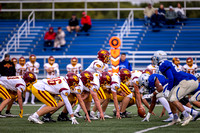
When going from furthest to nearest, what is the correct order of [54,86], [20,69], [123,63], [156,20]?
[156,20] → [20,69] → [123,63] → [54,86]

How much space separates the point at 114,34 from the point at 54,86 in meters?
12.6

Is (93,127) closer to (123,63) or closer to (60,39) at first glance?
(123,63)

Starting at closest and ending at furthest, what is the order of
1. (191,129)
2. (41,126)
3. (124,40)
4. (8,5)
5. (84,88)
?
(191,129) → (41,126) → (84,88) → (124,40) → (8,5)

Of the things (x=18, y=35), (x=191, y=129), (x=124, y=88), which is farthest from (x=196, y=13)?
(x=191, y=129)

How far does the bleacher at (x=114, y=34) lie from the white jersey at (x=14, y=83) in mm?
8086

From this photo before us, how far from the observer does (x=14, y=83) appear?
1045 cm

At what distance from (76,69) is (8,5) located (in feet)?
53.4

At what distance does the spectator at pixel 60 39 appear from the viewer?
2070 centimetres

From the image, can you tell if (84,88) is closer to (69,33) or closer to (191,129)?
(191,129)

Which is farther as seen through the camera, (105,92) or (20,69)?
(20,69)

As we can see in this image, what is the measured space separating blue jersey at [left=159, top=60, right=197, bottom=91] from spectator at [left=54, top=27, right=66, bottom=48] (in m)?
12.4

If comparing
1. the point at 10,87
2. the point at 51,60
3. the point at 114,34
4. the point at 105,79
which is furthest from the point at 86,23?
the point at 105,79

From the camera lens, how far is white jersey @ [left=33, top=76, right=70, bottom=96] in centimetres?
888

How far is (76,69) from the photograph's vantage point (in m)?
17.1
